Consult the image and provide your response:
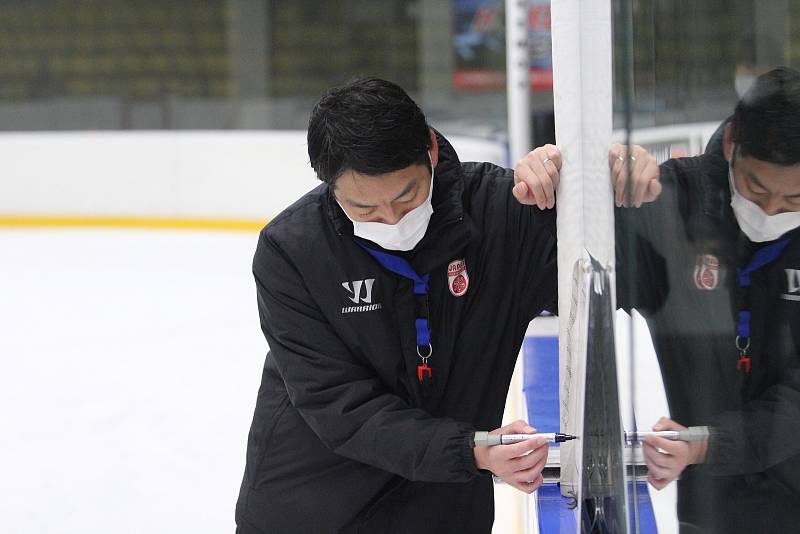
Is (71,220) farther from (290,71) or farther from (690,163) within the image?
(690,163)

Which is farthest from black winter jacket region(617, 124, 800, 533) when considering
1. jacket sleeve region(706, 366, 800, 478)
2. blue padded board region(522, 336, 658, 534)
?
blue padded board region(522, 336, 658, 534)

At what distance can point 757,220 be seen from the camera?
17.8 inches

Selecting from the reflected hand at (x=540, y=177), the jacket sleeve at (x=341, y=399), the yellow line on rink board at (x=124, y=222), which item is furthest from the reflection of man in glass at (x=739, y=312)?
Result: the yellow line on rink board at (x=124, y=222)

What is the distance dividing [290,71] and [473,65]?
185 centimetres

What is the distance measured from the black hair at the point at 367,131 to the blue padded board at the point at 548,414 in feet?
1.49

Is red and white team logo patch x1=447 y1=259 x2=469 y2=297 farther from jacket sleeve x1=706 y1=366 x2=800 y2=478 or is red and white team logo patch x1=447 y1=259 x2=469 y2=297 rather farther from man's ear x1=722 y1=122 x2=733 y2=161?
man's ear x1=722 y1=122 x2=733 y2=161

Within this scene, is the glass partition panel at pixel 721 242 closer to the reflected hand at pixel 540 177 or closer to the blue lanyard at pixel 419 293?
the reflected hand at pixel 540 177

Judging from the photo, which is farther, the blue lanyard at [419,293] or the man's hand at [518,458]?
the blue lanyard at [419,293]

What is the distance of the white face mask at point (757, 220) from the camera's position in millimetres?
425

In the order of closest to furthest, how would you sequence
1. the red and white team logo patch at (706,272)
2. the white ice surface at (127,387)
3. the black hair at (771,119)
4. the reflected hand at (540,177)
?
the black hair at (771,119)
the red and white team logo patch at (706,272)
the reflected hand at (540,177)
the white ice surface at (127,387)

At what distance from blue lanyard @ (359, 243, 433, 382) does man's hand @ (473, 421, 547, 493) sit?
17 cm

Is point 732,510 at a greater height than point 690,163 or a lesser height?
lesser

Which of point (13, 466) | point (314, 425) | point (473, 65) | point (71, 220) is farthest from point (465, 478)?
point (473, 65)

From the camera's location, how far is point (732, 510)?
556 millimetres
